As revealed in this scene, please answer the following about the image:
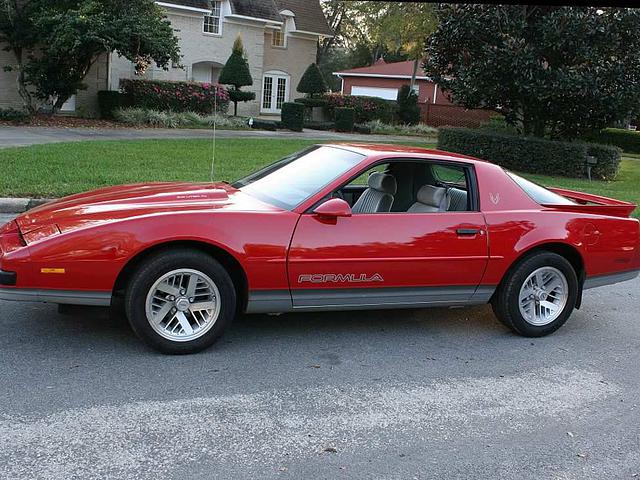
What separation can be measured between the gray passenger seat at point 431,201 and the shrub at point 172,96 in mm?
21104

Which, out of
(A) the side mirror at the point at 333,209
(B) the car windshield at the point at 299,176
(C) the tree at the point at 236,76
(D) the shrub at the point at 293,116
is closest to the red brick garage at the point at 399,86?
(D) the shrub at the point at 293,116

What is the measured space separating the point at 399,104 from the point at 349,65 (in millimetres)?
33417

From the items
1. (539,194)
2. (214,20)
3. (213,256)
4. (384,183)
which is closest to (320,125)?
(214,20)

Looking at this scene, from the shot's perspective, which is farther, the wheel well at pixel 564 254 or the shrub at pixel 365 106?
the shrub at pixel 365 106

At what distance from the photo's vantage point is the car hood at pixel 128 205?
4.59m

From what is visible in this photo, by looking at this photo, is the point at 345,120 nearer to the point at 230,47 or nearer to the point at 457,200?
the point at 230,47

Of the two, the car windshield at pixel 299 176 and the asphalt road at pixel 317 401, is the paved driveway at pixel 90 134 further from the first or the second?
the asphalt road at pixel 317 401

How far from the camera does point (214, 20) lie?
3228 cm

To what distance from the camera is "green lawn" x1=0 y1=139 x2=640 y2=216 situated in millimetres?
10500

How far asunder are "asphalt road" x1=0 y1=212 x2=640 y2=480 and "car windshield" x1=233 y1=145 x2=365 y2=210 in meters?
1.02

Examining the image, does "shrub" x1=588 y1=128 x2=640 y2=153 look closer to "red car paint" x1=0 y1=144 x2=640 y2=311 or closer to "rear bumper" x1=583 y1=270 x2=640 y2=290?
"rear bumper" x1=583 y1=270 x2=640 y2=290

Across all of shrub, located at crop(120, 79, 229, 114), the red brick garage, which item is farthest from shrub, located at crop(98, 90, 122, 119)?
the red brick garage

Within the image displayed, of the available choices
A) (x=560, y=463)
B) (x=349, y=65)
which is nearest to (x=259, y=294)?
(x=560, y=463)

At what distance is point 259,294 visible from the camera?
15.4 ft
